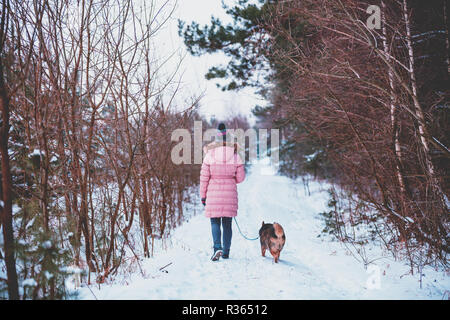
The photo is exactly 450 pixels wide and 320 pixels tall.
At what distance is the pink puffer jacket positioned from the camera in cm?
427

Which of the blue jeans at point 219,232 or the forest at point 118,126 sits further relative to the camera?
the blue jeans at point 219,232

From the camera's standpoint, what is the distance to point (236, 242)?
5.57m

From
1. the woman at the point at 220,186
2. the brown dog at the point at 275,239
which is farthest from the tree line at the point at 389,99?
the woman at the point at 220,186

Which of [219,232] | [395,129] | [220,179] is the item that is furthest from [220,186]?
[395,129]

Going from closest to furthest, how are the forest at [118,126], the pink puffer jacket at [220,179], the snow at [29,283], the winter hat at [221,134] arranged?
the snow at [29,283] → the forest at [118,126] → the pink puffer jacket at [220,179] → the winter hat at [221,134]

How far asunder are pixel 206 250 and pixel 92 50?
3.71 meters

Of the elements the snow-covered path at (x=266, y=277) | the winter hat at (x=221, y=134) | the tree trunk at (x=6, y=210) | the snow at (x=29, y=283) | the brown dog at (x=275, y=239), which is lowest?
the snow-covered path at (x=266, y=277)

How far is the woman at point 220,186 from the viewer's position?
427 cm

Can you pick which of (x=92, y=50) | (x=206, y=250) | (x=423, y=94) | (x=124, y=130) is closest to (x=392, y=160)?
(x=423, y=94)

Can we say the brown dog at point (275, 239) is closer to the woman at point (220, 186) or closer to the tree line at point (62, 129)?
the woman at point (220, 186)

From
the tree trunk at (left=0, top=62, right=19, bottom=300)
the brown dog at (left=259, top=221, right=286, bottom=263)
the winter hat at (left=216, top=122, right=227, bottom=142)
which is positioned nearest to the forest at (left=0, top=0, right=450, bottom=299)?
the tree trunk at (left=0, top=62, right=19, bottom=300)

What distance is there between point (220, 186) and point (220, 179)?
11 centimetres

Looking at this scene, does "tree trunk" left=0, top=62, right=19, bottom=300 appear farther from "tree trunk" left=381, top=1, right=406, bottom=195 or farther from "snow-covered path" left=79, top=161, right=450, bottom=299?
"tree trunk" left=381, top=1, right=406, bottom=195
